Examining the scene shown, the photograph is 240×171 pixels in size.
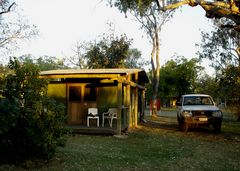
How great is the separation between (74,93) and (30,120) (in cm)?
1119

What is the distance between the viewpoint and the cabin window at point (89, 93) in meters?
19.9

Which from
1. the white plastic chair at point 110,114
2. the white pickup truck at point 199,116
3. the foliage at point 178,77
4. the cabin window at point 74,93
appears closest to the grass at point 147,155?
the white pickup truck at point 199,116

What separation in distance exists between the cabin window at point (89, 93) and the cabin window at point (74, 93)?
16.1 inches

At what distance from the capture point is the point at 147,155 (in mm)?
11227

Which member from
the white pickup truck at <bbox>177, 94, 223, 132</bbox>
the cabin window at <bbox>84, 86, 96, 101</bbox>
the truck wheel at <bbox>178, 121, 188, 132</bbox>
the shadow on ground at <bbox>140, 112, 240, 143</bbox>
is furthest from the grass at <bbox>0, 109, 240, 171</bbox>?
the cabin window at <bbox>84, 86, 96, 101</bbox>

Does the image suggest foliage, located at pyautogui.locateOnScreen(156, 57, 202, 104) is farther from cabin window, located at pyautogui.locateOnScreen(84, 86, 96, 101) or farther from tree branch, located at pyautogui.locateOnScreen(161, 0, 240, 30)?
tree branch, located at pyautogui.locateOnScreen(161, 0, 240, 30)

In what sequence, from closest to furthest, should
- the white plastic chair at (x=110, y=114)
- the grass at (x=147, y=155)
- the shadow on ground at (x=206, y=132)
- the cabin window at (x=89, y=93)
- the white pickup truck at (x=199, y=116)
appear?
the grass at (x=147, y=155) < the shadow on ground at (x=206, y=132) < the white pickup truck at (x=199, y=116) < the white plastic chair at (x=110, y=114) < the cabin window at (x=89, y=93)

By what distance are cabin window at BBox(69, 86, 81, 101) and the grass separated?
197 inches

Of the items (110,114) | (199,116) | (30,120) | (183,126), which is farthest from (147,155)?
(183,126)

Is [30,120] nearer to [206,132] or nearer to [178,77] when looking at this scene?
[206,132]

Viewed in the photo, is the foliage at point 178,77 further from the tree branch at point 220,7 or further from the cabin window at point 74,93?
the tree branch at point 220,7

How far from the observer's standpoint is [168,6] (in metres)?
12.3

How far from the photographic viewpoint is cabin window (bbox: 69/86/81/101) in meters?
20.1

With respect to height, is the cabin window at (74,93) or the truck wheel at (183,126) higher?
the cabin window at (74,93)
